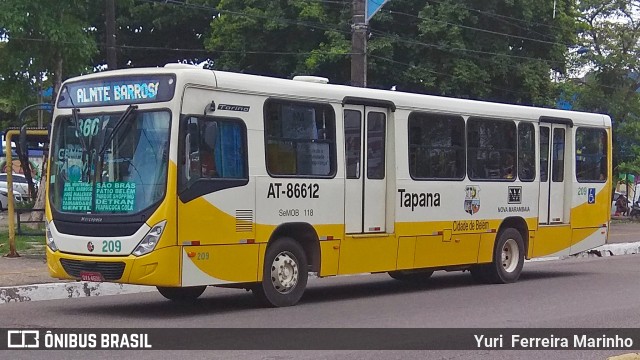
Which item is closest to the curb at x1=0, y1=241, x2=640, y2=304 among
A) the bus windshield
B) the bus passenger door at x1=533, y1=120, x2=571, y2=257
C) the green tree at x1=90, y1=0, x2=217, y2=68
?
the bus windshield

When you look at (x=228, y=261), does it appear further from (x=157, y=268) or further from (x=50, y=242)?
(x=50, y=242)

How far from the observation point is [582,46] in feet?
126

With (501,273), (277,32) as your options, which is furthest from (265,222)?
(277,32)

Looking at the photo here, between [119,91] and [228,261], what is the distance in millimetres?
2518

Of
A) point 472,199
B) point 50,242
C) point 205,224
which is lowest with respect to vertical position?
point 50,242

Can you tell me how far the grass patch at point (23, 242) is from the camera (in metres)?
18.9

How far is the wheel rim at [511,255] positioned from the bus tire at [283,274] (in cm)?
522

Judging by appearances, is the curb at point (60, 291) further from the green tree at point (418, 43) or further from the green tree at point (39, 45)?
the green tree at point (418, 43)

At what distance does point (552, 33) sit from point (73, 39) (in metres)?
17.8

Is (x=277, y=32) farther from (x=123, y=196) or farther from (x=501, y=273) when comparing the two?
(x=123, y=196)

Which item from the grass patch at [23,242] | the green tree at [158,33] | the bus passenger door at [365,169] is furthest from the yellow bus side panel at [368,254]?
the green tree at [158,33]

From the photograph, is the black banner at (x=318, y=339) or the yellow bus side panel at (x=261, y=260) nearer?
the black banner at (x=318, y=339)

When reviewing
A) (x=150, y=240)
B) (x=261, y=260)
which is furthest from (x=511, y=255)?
(x=150, y=240)

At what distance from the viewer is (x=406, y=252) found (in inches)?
582
